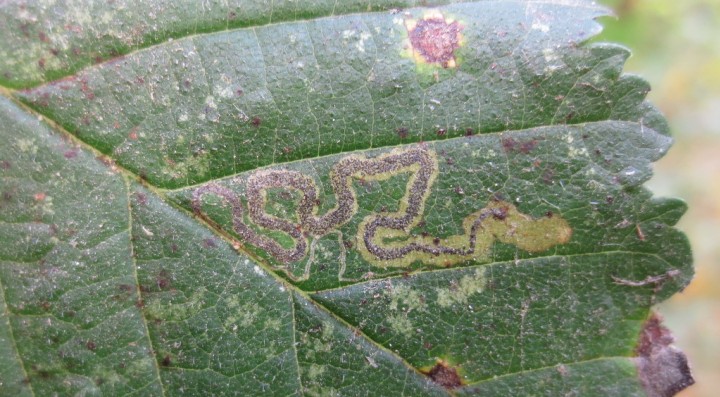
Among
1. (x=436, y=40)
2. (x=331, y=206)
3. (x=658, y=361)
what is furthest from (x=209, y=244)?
(x=658, y=361)

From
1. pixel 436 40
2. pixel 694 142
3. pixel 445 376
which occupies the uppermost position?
pixel 436 40

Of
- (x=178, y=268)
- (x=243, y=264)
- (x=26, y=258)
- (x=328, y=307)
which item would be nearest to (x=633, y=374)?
(x=328, y=307)

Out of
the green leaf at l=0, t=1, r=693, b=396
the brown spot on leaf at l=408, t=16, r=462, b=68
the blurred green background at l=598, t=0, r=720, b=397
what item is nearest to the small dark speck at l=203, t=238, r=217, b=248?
the green leaf at l=0, t=1, r=693, b=396

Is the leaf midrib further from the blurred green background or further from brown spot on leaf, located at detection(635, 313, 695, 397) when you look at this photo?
the blurred green background

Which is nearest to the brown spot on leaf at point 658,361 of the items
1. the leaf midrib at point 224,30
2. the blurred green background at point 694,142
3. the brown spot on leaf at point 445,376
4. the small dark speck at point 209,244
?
the brown spot on leaf at point 445,376

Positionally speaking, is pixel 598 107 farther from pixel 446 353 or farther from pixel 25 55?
pixel 25 55

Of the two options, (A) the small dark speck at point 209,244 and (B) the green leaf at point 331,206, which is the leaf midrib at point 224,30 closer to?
(B) the green leaf at point 331,206

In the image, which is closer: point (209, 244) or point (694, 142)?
point (209, 244)

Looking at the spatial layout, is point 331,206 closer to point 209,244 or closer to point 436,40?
point 209,244
